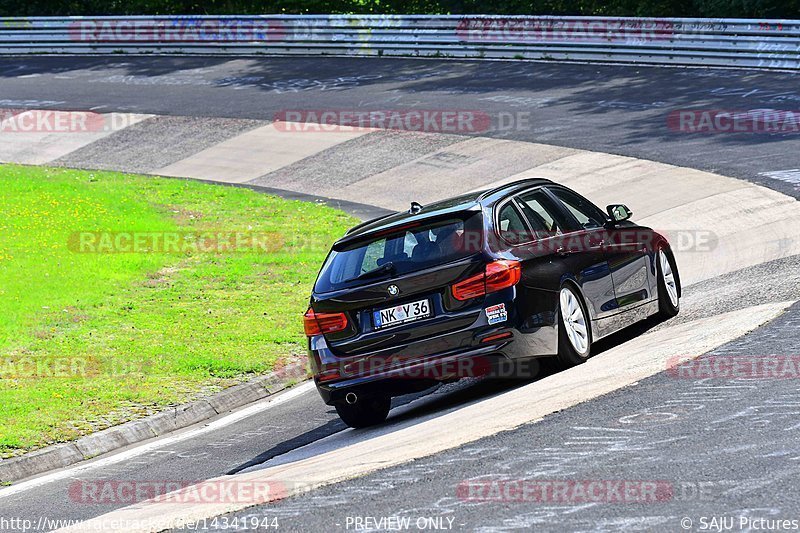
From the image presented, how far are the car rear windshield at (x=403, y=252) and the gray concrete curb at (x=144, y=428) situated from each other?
6.63 ft

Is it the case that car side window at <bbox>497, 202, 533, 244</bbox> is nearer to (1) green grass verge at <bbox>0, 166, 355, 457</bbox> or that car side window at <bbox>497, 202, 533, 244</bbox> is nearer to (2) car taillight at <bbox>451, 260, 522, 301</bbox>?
(2) car taillight at <bbox>451, 260, 522, 301</bbox>

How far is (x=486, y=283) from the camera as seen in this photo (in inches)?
353

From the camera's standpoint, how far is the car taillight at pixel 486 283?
897 cm

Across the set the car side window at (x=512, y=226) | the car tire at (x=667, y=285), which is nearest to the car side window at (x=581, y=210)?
the car tire at (x=667, y=285)

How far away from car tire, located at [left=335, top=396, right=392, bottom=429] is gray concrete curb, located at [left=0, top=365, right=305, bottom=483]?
1760 millimetres

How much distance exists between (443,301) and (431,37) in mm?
24072

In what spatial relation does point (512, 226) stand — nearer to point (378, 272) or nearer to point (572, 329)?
point (572, 329)

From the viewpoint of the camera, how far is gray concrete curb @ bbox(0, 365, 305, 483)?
9.48m

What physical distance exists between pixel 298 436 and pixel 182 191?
13571 millimetres

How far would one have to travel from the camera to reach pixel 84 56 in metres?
37.8

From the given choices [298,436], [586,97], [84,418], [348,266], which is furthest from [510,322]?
[586,97]

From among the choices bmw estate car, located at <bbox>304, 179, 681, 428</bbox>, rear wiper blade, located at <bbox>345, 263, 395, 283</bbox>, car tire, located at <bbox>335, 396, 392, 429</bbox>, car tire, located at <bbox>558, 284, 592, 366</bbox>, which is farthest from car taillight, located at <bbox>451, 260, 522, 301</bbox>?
car tire, located at <bbox>335, 396, 392, 429</bbox>

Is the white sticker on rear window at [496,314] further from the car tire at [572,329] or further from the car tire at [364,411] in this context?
the car tire at [364,411]

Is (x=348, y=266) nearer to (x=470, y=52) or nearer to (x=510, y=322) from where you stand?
(x=510, y=322)
